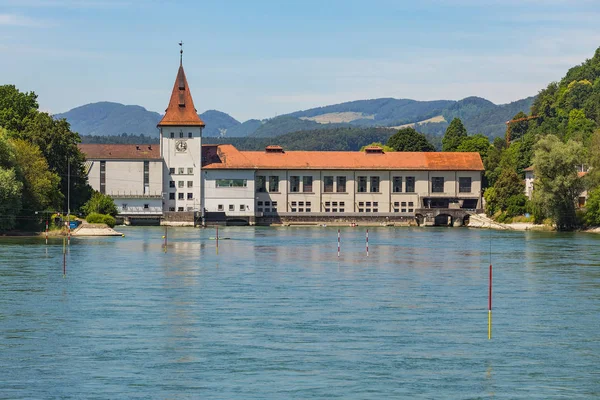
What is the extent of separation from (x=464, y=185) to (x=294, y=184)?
21.7m

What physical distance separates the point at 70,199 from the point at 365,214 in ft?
148

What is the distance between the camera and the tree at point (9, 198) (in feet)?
255

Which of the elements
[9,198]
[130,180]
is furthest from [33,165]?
[130,180]

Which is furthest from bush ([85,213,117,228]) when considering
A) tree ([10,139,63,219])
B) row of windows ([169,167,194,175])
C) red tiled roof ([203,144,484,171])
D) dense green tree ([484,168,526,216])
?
dense green tree ([484,168,526,216])

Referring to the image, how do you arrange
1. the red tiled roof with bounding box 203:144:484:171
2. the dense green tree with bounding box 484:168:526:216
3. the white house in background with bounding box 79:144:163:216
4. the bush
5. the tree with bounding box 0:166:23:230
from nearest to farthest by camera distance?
the tree with bounding box 0:166:23:230 < the bush < the dense green tree with bounding box 484:168:526:216 < the white house in background with bounding box 79:144:163:216 < the red tiled roof with bounding box 203:144:484:171

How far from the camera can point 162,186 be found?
12644 cm

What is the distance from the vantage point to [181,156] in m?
129

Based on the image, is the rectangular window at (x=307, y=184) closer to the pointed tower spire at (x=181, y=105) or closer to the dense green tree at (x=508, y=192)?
the pointed tower spire at (x=181, y=105)

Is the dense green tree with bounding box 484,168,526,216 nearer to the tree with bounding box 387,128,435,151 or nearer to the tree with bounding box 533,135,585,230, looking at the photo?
the tree with bounding box 533,135,585,230

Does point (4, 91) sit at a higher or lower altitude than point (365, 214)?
higher

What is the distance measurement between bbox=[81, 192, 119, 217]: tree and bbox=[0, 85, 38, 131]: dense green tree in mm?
→ 9822

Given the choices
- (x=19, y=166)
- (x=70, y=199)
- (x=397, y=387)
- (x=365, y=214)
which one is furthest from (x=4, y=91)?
(x=397, y=387)

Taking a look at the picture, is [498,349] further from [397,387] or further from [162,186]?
[162,186]

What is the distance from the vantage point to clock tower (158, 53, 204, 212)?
12800 cm
